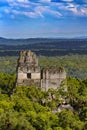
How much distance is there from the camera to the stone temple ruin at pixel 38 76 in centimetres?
6184

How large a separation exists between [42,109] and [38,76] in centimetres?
817

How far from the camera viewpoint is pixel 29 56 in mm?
64500

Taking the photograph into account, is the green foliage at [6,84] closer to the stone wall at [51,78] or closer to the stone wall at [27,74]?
the stone wall at [27,74]

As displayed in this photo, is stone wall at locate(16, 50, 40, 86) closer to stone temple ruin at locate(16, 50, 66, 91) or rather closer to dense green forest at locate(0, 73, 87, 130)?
stone temple ruin at locate(16, 50, 66, 91)

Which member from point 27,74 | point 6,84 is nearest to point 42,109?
point 27,74

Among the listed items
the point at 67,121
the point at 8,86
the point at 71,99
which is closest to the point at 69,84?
the point at 71,99

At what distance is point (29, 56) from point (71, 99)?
7.69m

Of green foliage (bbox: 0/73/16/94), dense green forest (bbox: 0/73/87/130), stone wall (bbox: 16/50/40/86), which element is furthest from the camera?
green foliage (bbox: 0/73/16/94)

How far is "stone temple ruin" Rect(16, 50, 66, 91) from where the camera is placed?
61.8 meters

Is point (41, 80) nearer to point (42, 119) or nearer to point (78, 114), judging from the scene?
point (78, 114)

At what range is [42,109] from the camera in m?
55.0

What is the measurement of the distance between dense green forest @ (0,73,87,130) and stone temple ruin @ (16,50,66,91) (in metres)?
0.80

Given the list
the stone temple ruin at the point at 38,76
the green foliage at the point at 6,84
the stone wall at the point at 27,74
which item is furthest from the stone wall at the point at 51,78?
the green foliage at the point at 6,84

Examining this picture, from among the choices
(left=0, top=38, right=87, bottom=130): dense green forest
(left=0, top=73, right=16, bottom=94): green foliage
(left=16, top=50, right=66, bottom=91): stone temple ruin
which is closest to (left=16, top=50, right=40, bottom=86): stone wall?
(left=16, top=50, right=66, bottom=91): stone temple ruin
